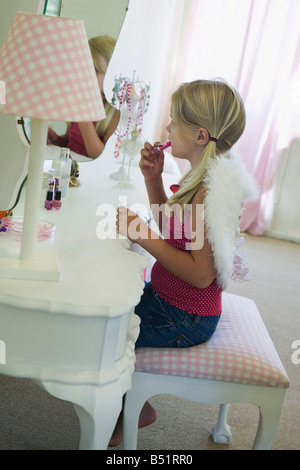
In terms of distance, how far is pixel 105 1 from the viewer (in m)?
1.97

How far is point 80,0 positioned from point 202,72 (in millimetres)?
2660

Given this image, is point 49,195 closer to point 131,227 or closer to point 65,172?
point 65,172

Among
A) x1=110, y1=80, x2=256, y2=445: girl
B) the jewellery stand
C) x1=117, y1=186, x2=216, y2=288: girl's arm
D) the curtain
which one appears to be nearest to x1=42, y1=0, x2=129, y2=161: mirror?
the jewellery stand

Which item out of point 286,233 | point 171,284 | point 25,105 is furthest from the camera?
point 286,233

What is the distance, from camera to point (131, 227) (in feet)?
4.67

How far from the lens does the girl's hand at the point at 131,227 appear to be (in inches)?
55.8

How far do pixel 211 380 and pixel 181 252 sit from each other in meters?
0.32

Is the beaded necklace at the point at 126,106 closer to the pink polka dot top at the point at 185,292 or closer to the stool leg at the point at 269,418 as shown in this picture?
the pink polka dot top at the point at 185,292

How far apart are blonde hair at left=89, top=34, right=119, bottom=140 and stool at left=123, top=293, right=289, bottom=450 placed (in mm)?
838

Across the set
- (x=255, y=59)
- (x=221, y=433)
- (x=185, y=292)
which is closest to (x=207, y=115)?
(x=185, y=292)

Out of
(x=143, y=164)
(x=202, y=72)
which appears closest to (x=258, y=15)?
(x=202, y=72)

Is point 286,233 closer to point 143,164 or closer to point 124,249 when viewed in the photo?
point 143,164

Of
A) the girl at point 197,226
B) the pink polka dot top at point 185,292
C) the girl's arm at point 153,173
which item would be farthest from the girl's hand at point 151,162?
the pink polka dot top at point 185,292

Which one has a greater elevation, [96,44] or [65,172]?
[96,44]
